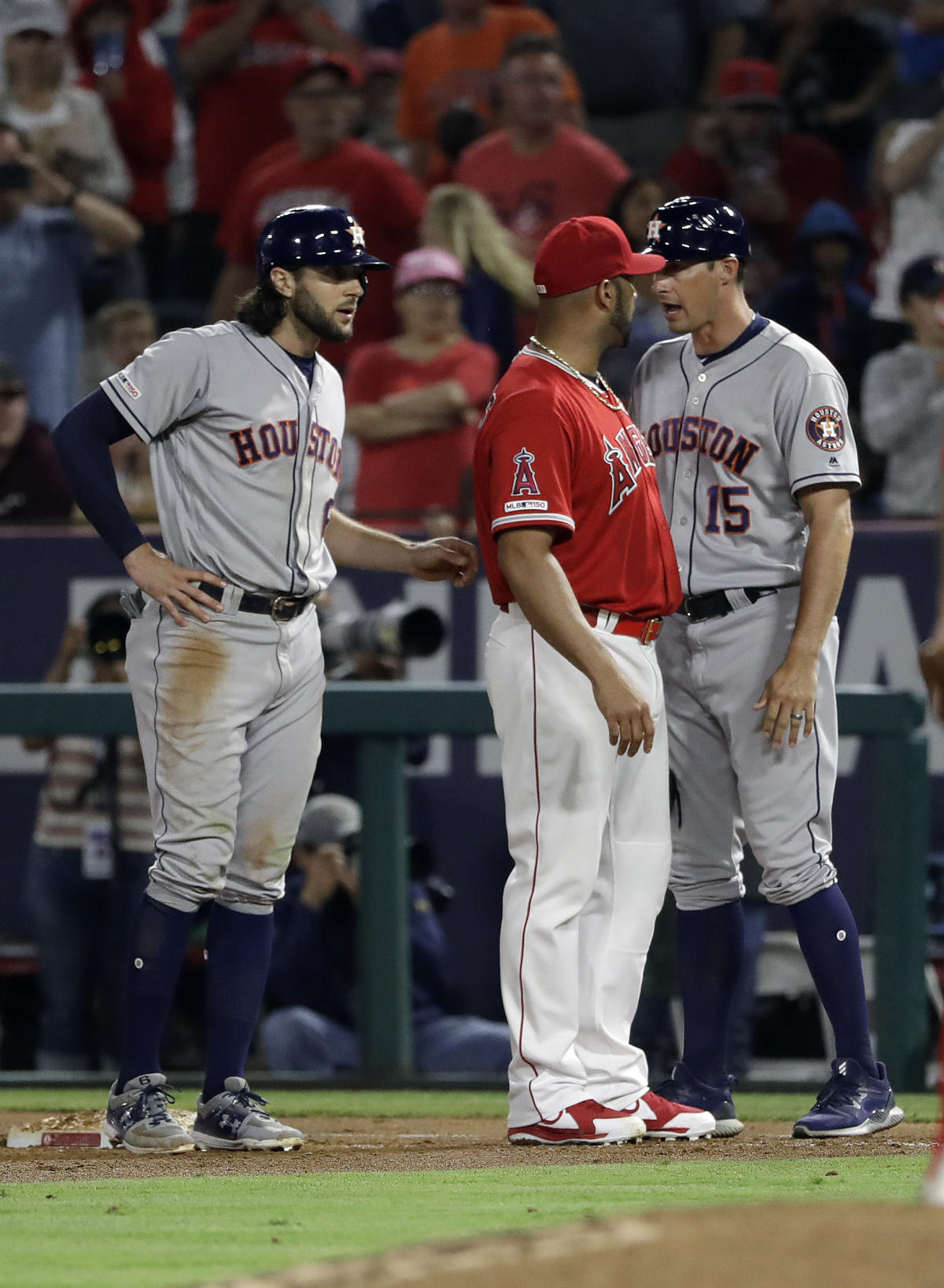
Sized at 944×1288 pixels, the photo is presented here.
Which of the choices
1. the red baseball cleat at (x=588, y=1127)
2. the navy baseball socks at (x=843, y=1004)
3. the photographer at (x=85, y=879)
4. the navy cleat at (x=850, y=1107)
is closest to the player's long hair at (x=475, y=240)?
the photographer at (x=85, y=879)

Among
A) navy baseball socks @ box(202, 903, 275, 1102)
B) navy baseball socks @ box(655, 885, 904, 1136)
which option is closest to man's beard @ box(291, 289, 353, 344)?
navy baseball socks @ box(202, 903, 275, 1102)

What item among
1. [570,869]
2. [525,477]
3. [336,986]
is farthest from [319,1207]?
[336,986]

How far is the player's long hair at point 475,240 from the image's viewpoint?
287 inches

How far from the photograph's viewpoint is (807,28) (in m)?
8.38

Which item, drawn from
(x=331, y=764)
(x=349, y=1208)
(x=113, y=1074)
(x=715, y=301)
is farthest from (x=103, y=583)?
(x=349, y=1208)

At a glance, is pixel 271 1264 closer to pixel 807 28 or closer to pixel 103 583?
pixel 103 583

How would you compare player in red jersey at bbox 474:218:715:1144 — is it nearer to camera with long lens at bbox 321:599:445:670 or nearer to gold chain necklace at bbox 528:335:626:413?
gold chain necklace at bbox 528:335:626:413

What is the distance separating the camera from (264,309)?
13.4 ft

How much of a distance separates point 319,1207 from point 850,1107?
134cm

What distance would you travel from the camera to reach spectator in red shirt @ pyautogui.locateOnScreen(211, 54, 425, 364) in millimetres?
7574

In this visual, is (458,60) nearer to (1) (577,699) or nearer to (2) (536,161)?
(2) (536,161)

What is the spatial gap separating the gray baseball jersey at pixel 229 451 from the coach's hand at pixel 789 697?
979 mm

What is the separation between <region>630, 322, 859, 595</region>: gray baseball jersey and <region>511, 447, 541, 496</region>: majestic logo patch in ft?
1.68

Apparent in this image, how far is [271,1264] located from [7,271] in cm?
560
